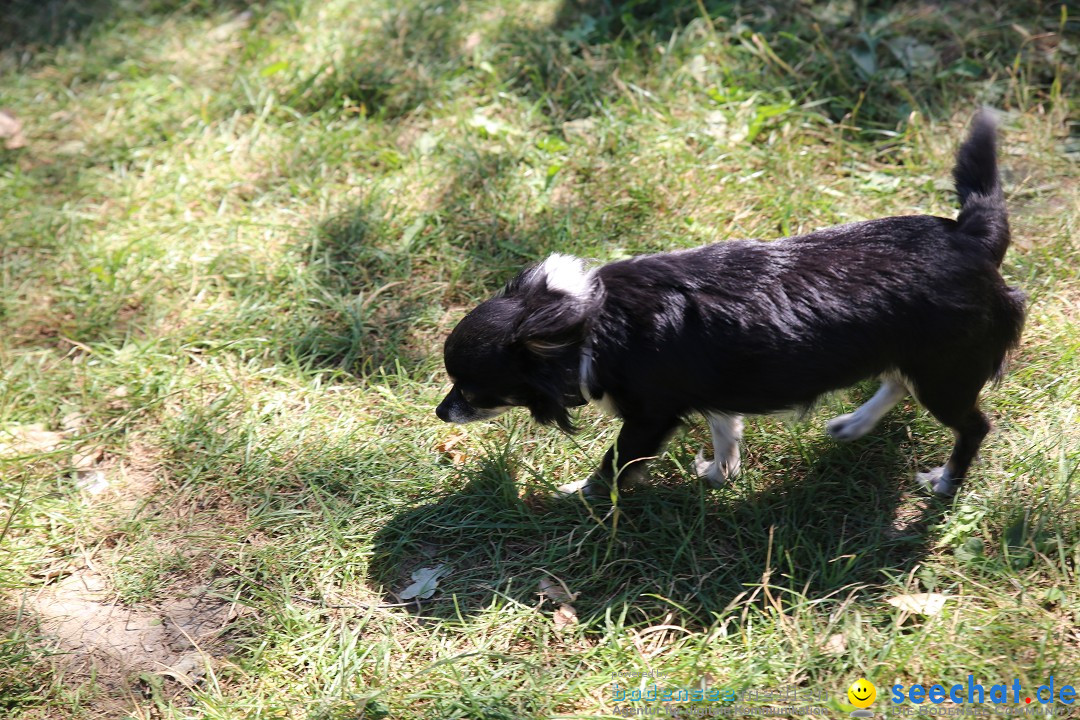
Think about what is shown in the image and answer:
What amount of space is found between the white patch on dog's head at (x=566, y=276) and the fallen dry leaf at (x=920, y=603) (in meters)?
1.39

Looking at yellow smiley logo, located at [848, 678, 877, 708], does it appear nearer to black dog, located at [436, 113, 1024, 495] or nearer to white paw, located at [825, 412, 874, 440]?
black dog, located at [436, 113, 1024, 495]

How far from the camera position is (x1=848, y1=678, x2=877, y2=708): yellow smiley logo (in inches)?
100.0

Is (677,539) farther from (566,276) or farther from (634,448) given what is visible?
(566,276)

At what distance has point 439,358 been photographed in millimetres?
3938

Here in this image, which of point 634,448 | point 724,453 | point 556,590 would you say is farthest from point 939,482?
point 556,590

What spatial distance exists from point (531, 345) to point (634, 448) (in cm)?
53

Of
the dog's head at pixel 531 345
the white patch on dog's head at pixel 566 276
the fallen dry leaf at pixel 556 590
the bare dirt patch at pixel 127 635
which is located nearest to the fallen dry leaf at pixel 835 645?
the fallen dry leaf at pixel 556 590

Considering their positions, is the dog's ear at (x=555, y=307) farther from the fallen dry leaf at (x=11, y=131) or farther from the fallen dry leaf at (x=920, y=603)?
the fallen dry leaf at (x=11, y=131)

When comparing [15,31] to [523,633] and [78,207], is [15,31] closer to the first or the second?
[78,207]

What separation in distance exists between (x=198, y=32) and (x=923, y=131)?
4530 millimetres

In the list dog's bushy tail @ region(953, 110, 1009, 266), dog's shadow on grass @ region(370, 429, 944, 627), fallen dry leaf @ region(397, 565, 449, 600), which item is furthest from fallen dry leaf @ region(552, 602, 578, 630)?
dog's bushy tail @ region(953, 110, 1009, 266)

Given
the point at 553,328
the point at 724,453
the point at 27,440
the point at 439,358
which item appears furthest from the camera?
the point at 439,358

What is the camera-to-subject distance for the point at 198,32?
594 centimetres

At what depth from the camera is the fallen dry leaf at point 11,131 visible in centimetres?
527
